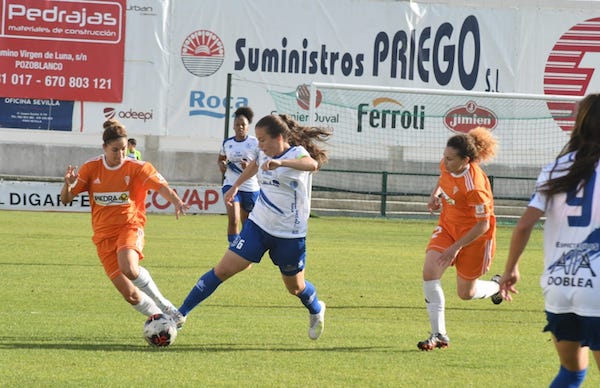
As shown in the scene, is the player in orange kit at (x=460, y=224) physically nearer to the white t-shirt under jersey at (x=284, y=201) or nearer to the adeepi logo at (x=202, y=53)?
the white t-shirt under jersey at (x=284, y=201)

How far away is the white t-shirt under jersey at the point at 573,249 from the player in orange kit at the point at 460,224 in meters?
3.65

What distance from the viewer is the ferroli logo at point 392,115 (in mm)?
30047

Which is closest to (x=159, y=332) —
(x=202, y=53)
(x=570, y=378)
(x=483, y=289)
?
(x=483, y=289)

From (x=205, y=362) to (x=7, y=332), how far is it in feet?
6.65

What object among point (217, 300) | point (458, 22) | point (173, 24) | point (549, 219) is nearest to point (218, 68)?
point (173, 24)

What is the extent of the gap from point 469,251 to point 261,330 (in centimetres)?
192

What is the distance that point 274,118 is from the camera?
8.73m

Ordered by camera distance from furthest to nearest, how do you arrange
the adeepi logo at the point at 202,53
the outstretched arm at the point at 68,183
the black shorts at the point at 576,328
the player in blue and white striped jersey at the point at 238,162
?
the adeepi logo at the point at 202,53, the player in blue and white striped jersey at the point at 238,162, the outstretched arm at the point at 68,183, the black shorts at the point at 576,328

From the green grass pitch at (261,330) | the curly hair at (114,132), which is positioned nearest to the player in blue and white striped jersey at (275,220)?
the green grass pitch at (261,330)

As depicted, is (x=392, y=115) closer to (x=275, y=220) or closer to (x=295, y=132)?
(x=295, y=132)

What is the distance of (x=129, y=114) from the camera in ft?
101

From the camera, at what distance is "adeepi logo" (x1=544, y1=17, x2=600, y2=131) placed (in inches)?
1262

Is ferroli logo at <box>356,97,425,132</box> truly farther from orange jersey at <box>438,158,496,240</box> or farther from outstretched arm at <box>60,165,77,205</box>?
outstretched arm at <box>60,165,77,205</box>

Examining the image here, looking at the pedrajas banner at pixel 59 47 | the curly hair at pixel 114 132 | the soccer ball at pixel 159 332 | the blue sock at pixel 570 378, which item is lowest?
the soccer ball at pixel 159 332
